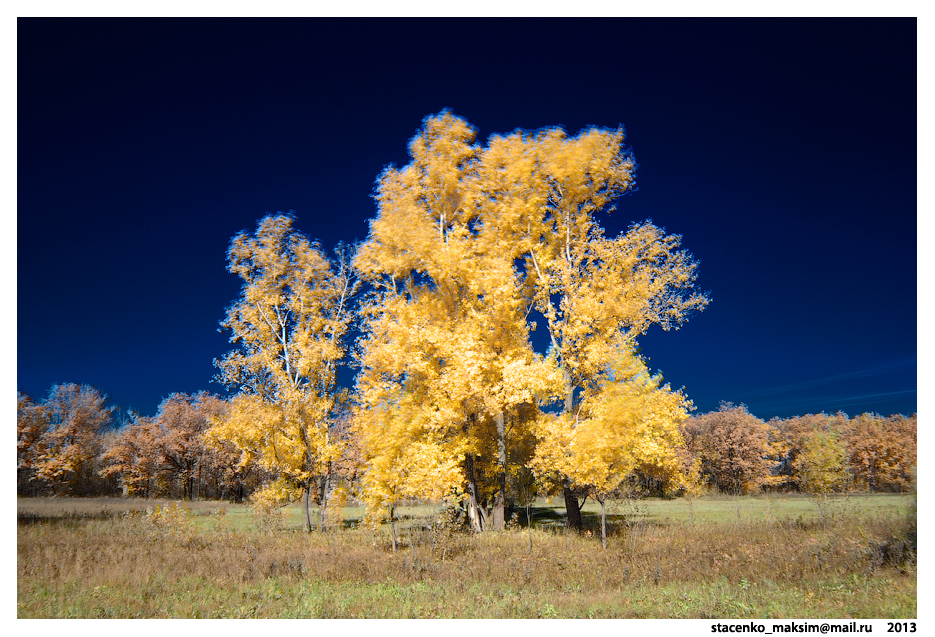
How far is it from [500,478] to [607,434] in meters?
4.54

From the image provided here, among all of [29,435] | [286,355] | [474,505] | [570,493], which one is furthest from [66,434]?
[570,493]

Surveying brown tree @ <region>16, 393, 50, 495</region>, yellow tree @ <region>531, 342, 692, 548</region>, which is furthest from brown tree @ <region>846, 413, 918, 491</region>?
brown tree @ <region>16, 393, 50, 495</region>

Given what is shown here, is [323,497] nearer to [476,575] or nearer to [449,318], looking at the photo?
[449,318]

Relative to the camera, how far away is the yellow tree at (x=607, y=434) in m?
11.7

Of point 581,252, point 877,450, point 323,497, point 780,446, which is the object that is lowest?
point 780,446

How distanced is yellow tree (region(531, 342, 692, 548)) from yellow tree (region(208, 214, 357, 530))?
280 inches

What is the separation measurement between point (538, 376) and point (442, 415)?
9.26 feet

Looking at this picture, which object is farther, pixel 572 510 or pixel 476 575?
pixel 572 510

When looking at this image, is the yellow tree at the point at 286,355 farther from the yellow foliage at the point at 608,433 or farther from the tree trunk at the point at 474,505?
the yellow foliage at the point at 608,433

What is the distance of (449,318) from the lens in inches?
547

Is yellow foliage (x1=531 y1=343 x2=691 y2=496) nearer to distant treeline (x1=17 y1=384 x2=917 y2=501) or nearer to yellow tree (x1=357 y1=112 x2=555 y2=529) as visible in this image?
yellow tree (x1=357 y1=112 x2=555 y2=529)

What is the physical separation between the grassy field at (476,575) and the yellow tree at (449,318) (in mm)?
2881

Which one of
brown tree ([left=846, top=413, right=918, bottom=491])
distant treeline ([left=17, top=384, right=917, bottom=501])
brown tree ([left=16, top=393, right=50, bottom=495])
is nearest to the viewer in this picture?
brown tree ([left=16, top=393, right=50, bottom=495])

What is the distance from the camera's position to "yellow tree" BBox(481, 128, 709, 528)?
13.7 m
